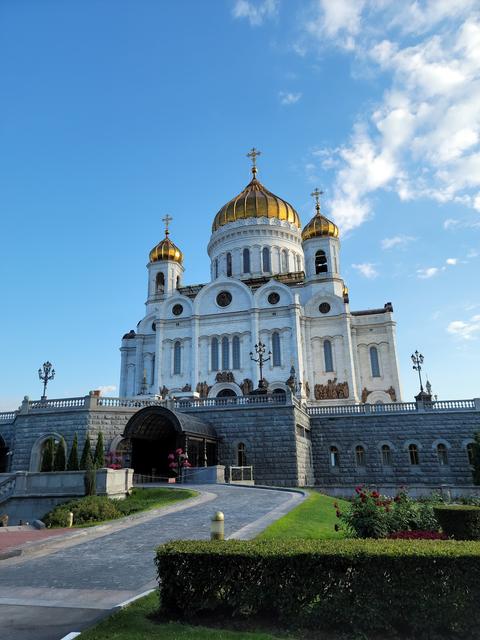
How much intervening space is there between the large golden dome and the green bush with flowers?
44.0m

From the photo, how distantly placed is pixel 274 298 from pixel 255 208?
13.1m

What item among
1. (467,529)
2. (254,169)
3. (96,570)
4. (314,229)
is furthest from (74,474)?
(254,169)

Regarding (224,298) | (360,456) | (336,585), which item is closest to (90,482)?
(336,585)

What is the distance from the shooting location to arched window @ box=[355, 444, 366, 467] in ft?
108

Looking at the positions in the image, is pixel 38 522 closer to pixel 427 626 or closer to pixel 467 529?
pixel 467 529

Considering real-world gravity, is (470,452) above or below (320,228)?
below

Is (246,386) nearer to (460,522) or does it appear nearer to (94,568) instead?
(460,522)

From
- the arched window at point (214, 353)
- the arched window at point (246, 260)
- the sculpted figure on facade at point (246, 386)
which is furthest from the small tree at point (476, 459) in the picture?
the arched window at point (246, 260)

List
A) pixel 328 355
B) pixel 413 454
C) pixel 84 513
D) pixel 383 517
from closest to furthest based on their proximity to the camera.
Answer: pixel 383 517
pixel 84 513
pixel 413 454
pixel 328 355

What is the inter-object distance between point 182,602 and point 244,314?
39.1 m

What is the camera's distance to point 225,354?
1759 inches

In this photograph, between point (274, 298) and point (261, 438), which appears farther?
point (274, 298)

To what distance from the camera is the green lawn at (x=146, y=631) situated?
556 cm

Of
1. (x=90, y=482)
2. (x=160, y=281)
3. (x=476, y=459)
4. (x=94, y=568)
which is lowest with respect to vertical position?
(x=94, y=568)
